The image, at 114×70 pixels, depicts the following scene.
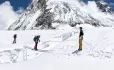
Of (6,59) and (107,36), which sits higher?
(107,36)

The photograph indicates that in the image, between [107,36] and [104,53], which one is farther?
[107,36]

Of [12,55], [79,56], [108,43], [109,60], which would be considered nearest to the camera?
[109,60]

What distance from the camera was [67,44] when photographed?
1214 inches

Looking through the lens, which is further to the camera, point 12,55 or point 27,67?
point 12,55

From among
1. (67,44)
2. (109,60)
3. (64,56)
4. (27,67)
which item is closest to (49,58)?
(64,56)

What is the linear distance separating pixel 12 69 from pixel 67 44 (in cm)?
1166

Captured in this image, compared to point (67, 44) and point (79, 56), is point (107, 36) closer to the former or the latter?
point (67, 44)

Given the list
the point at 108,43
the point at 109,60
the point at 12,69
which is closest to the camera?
the point at 12,69

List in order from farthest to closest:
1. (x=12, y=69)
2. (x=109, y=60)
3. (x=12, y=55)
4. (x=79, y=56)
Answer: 1. (x=12, y=55)
2. (x=79, y=56)
3. (x=109, y=60)
4. (x=12, y=69)

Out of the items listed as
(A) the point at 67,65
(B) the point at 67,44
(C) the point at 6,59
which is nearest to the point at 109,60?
(A) the point at 67,65

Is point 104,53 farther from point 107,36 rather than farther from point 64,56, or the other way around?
point 107,36

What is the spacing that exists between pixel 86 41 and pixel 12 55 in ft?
28.7

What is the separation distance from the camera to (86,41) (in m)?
32.4

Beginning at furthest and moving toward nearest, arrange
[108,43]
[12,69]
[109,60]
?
[108,43] < [109,60] < [12,69]
